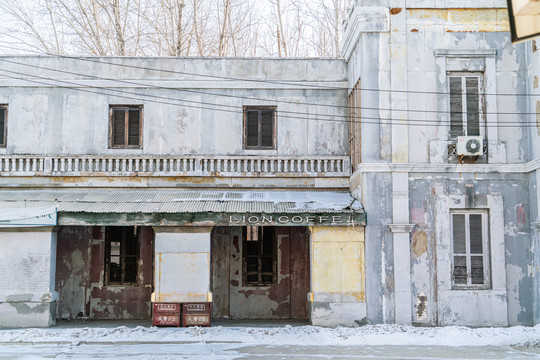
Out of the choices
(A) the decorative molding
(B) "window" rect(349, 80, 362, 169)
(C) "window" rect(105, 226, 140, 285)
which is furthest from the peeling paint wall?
(A) the decorative molding

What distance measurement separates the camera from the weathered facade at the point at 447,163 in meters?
15.2

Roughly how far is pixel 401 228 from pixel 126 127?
8.55 metres

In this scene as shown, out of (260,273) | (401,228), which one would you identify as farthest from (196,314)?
(401,228)

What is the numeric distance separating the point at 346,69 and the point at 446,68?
3.41 meters

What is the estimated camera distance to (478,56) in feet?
51.6

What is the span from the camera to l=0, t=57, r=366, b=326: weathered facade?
17.4m

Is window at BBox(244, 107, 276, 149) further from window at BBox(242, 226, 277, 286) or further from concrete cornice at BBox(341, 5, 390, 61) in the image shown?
concrete cornice at BBox(341, 5, 390, 61)

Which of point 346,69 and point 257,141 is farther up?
point 346,69

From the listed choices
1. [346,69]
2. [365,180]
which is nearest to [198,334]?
[365,180]

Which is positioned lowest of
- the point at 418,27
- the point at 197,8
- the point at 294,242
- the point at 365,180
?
the point at 294,242

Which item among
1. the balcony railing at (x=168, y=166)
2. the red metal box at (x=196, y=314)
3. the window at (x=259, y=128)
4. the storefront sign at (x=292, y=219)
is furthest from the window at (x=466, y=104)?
the red metal box at (x=196, y=314)

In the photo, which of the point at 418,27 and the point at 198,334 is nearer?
the point at 198,334

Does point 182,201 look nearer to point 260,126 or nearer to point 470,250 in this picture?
point 260,126

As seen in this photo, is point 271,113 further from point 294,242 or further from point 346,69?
→ point 294,242
